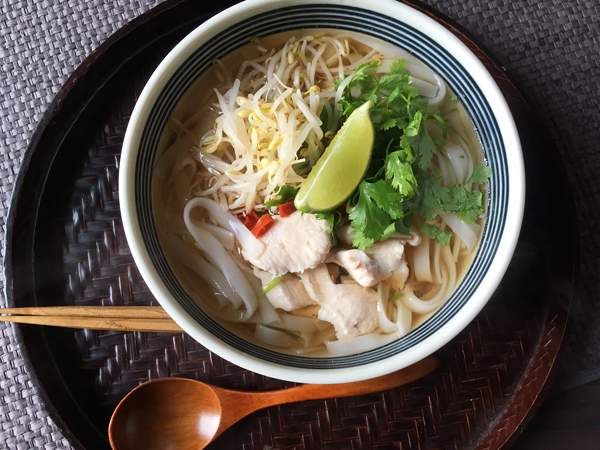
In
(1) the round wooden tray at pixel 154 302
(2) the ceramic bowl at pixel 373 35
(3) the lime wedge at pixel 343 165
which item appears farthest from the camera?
(1) the round wooden tray at pixel 154 302

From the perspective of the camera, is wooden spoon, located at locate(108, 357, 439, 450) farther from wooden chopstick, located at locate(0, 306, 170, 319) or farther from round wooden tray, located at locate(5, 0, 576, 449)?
wooden chopstick, located at locate(0, 306, 170, 319)

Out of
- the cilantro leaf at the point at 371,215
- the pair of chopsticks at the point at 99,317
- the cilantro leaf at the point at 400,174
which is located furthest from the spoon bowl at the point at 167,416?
the cilantro leaf at the point at 400,174

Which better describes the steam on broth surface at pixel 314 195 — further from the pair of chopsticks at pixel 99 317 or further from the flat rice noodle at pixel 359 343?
the pair of chopsticks at pixel 99 317

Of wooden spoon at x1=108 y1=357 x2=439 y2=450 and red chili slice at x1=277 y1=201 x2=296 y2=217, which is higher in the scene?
red chili slice at x1=277 y1=201 x2=296 y2=217

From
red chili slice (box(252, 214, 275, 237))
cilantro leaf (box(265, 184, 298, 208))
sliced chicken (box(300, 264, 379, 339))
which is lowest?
sliced chicken (box(300, 264, 379, 339))

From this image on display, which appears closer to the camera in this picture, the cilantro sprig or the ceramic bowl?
the ceramic bowl

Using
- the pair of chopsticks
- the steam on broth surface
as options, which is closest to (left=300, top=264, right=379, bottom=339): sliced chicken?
the steam on broth surface

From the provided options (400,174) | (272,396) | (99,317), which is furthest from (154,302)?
(400,174)
